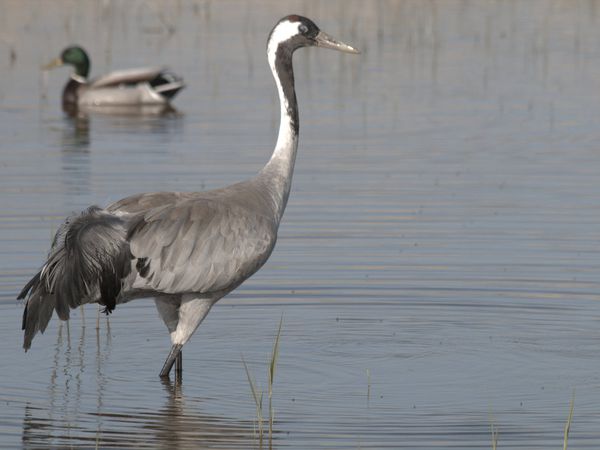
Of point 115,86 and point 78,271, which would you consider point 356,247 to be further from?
point 115,86

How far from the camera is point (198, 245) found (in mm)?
8359

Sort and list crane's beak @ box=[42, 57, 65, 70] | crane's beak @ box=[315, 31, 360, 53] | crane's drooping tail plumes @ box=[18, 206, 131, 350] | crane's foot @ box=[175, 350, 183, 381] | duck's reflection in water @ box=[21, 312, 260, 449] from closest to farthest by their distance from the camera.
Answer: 1. duck's reflection in water @ box=[21, 312, 260, 449]
2. crane's drooping tail plumes @ box=[18, 206, 131, 350]
3. crane's foot @ box=[175, 350, 183, 381]
4. crane's beak @ box=[315, 31, 360, 53]
5. crane's beak @ box=[42, 57, 65, 70]

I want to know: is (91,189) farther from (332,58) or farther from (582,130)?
(332,58)

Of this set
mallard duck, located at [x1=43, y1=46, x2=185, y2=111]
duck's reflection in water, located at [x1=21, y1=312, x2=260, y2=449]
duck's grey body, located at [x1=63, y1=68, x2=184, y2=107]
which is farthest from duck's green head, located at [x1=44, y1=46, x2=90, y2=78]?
duck's reflection in water, located at [x1=21, y1=312, x2=260, y2=449]

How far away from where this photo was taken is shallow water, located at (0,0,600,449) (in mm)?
7938

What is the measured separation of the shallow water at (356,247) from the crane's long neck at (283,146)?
1041 mm

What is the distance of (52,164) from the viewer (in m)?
15.4

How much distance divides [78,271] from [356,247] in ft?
13.8

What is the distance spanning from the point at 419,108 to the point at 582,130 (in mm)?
2401

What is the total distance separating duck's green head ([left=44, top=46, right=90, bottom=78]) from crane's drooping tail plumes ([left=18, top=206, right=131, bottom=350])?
43.1 feet

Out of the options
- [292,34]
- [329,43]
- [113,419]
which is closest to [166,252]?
[113,419]

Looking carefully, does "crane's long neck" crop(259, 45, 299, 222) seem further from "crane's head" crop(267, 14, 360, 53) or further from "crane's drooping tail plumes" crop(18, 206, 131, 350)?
"crane's drooping tail plumes" crop(18, 206, 131, 350)

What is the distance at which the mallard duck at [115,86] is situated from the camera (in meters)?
19.7

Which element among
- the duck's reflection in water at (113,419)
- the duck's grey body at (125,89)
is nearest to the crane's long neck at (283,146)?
the duck's reflection in water at (113,419)
